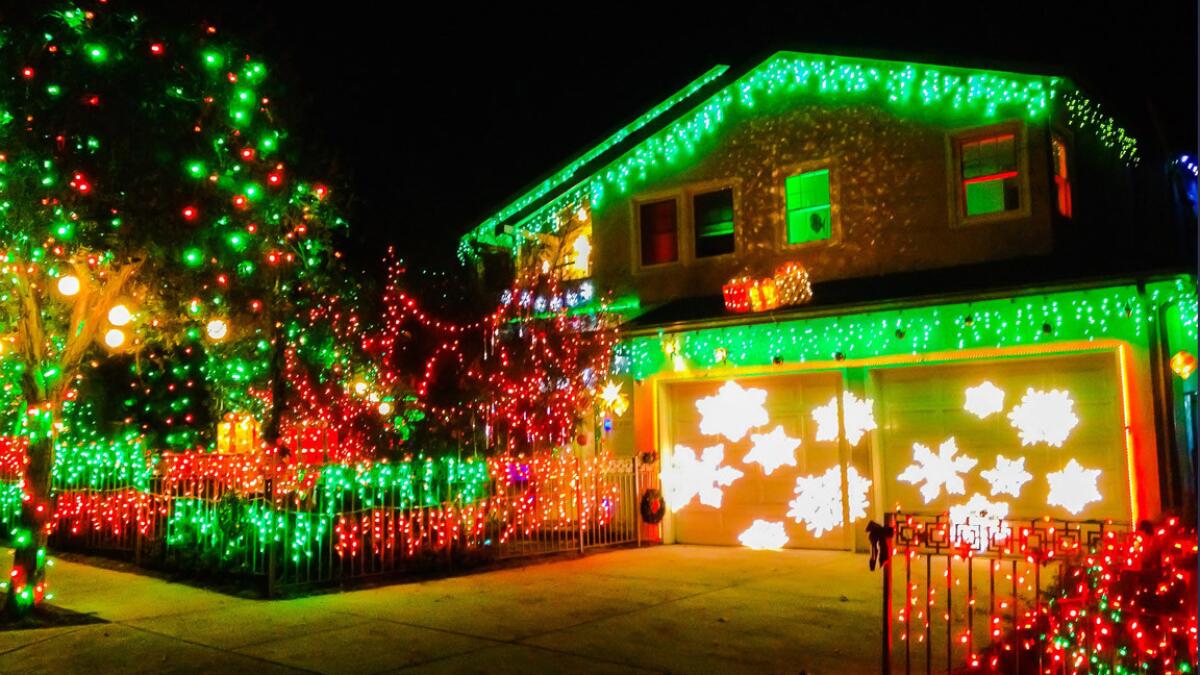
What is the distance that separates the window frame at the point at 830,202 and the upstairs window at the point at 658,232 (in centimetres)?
178

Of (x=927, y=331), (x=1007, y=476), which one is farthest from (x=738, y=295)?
(x=1007, y=476)

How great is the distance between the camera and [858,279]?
45.7 feet

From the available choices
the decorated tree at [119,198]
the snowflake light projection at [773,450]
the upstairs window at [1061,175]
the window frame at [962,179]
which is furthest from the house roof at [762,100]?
the decorated tree at [119,198]

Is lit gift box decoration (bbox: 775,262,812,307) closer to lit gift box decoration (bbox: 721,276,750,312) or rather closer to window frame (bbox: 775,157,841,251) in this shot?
lit gift box decoration (bbox: 721,276,750,312)

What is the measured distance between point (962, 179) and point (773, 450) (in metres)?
4.32

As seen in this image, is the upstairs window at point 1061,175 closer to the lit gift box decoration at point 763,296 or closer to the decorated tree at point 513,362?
the lit gift box decoration at point 763,296

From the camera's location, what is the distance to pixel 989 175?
43.6ft

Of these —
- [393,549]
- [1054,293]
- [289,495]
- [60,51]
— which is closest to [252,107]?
[60,51]

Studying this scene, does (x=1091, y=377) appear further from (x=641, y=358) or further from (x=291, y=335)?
(x=291, y=335)

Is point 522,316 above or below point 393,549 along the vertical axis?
above

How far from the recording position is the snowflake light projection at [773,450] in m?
14.0

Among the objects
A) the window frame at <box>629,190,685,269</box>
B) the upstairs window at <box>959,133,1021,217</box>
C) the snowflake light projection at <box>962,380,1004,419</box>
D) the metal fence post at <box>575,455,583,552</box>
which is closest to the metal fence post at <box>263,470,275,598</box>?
the metal fence post at <box>575,455,583,552</box>

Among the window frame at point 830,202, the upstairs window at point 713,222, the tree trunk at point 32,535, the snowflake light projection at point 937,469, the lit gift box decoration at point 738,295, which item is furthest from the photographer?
the upstairs window at point 713,222

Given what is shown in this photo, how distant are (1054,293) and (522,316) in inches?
265
